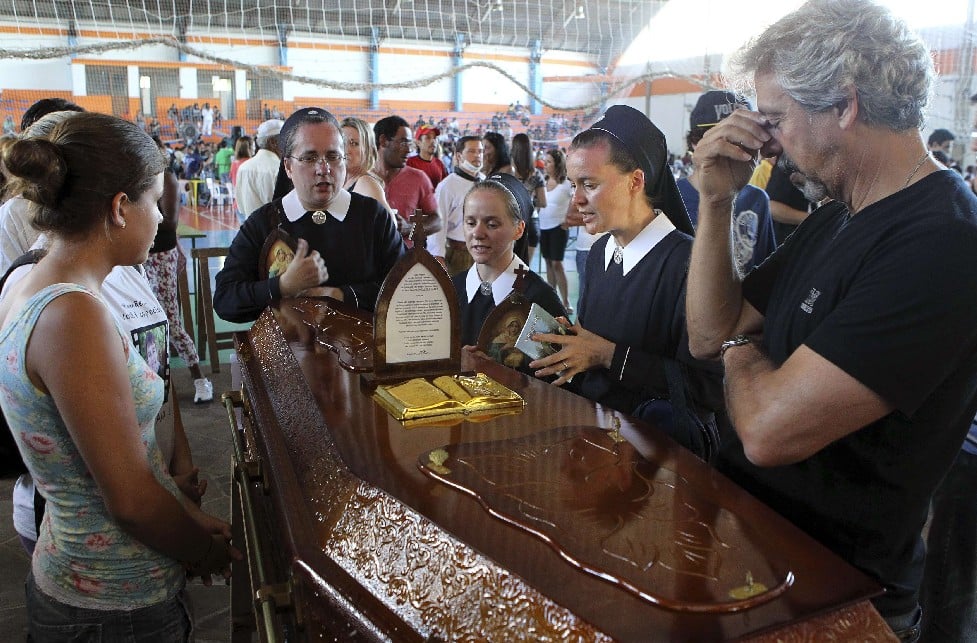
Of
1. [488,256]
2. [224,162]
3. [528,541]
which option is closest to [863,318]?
[528,541]

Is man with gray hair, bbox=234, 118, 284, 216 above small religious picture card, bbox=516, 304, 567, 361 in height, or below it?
above

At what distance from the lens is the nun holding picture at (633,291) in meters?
1.89

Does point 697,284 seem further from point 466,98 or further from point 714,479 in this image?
point 466,98

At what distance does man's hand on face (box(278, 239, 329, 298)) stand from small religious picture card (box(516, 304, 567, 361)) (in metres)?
0.97

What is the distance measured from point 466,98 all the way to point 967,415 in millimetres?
22859

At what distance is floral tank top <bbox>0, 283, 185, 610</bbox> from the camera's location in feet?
4.59

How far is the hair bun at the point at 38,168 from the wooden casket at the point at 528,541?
2.07 feet

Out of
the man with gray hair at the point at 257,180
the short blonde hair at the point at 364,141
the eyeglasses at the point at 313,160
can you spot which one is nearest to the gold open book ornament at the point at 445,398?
the eyeglasses at the point at 313,160

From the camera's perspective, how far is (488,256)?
2691 mm

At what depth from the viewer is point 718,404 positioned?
195cm

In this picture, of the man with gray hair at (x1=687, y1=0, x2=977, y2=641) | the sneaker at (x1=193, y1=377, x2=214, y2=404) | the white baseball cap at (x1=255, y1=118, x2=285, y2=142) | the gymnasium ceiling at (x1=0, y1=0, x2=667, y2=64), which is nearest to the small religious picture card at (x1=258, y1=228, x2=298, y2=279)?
the man with gray hair at (x1=687, y1=0, x2=977, y2=641)

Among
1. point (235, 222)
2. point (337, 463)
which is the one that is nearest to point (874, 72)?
point (337, 463)

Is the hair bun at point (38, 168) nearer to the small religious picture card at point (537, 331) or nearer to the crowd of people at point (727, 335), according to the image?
the crowd of people at point (727, 335)

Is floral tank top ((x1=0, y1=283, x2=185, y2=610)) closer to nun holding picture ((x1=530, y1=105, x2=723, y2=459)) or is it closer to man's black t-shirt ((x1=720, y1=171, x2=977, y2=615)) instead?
nun holding picture ((x1=530, y1=105, x2=723, y2=459))
